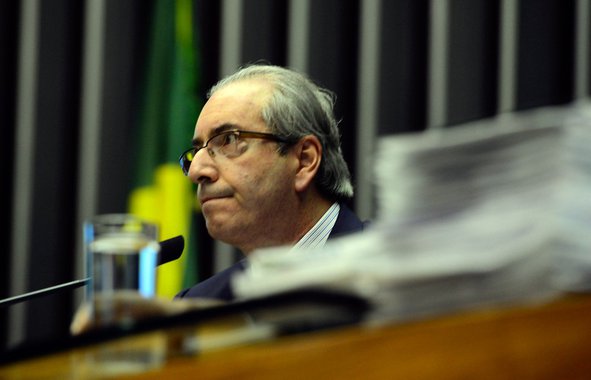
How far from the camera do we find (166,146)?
305 cm

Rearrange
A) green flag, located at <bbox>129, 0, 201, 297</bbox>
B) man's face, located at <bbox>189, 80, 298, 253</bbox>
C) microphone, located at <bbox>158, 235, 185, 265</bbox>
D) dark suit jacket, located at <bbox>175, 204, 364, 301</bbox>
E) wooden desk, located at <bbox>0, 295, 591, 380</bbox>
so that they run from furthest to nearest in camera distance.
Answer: green flag, located at <bbox>129, 0, 201, 297</bbox>, man's face, located at <bbox>189, 80, 298, 253</bbox>, dark suit jacket, located at <bbox>175, 204, 364, 301</bbox>, microphone, located at <bbox>158, 235, 185, 265</bbox>, wooden desk, located at <bbox>0, 295, 591, 380</bbox>

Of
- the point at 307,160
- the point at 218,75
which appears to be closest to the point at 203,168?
the point at 307,160

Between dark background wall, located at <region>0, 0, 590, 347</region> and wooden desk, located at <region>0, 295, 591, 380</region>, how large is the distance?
2310mm

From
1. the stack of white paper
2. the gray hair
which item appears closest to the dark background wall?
the gray hair

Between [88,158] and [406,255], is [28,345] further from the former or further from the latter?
[88,158]

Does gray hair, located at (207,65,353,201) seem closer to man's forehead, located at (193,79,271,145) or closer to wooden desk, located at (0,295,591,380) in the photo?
Answer: man's forehead, located at (193,79,271,145)

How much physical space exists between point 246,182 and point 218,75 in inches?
40.6

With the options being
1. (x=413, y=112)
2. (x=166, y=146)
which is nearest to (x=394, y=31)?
(x=413, y=112)

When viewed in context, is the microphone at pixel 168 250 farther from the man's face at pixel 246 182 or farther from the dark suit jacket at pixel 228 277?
the man's face at pixel 246 182

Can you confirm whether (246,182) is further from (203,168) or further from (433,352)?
(433,352)

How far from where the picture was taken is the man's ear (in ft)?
7.13

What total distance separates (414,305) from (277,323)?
0.31ft

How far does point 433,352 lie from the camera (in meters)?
0.57

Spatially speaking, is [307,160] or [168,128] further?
[168,128]
